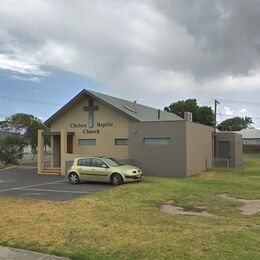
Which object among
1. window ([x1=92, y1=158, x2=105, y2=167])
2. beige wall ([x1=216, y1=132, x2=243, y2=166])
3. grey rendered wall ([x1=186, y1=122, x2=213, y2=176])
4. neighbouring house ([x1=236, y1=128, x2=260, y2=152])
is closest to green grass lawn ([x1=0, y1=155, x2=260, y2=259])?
window ([x1=92, y1=158, x2=105, y2=167])

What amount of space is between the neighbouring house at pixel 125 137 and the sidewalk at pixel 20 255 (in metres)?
18.3

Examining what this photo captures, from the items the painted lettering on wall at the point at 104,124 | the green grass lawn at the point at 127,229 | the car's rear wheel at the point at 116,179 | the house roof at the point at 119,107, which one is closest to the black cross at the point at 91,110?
the painted lettering on wall at the point at 104,124

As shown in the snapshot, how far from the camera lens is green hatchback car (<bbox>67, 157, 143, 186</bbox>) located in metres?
19.6

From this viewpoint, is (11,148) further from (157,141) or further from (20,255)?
(20,255)

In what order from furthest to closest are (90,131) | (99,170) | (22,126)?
1. (22,126)
2. (90,131)
3. (99,170)

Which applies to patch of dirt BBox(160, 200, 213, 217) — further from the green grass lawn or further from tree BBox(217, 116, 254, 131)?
tree BBox(217, 116, 254, 131)

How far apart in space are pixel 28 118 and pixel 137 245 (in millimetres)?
35883

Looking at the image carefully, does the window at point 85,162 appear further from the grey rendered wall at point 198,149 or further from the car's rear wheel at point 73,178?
the grey rendered wall at point 198,149

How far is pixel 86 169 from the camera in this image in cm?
2048

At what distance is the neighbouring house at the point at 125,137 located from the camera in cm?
2533

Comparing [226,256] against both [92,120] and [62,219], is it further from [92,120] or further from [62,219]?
[92,120]

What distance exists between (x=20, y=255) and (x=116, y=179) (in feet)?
41.0

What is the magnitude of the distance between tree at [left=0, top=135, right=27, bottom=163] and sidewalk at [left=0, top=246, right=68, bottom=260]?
2940cm

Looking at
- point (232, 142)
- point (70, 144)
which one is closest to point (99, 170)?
point (70, 144)
